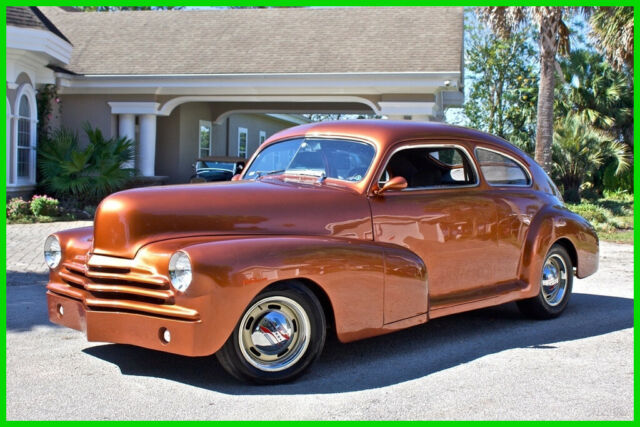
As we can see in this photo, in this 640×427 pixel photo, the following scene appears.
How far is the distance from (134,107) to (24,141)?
3.63 m

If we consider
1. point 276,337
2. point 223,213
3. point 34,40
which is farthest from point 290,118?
point 276,337

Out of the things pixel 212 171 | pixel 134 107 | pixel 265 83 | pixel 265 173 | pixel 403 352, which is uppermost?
pixel 265 83

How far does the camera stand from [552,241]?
6961mm

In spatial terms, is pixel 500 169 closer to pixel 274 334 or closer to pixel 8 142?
pixel 274 334

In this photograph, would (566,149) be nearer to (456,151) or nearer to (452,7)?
(452,7)

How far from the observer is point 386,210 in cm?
564

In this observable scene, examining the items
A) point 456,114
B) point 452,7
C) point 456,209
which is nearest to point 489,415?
point 456,209

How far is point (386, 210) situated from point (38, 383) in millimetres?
2787

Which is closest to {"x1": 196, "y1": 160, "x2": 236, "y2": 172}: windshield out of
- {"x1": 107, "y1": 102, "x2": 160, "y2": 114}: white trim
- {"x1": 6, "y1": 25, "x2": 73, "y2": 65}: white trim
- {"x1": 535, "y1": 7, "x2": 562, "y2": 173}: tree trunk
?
{"x1": 107, "y1": 102, "x2": 160, "y2": 114}: white trim

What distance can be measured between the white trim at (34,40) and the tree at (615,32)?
13187 millimetres

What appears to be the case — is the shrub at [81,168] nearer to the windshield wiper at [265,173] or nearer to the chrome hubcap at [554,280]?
the windshield wiper at [265,173]

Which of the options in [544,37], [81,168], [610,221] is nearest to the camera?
[81,168]

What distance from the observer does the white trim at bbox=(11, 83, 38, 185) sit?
1552 cm

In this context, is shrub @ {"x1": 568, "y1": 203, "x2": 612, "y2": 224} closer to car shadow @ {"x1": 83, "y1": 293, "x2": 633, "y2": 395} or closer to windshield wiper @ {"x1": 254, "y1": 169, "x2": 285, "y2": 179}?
car shadow @ {"x1": 83, "y1": 293, "x2": 633, "y2": 395}
